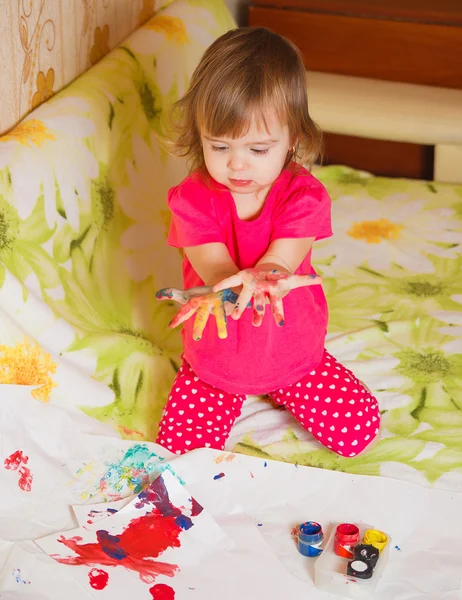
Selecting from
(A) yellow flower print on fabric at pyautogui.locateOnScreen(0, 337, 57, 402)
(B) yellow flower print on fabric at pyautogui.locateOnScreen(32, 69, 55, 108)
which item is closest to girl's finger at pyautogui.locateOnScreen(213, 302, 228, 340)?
(A) yellow flower print on fabric at pyautogui.locateOnScreen(0, 337, 57, 402)

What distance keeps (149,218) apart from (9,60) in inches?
17.6

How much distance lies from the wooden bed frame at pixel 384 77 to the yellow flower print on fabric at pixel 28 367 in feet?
3.97

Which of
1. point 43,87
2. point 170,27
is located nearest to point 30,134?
point 43,87

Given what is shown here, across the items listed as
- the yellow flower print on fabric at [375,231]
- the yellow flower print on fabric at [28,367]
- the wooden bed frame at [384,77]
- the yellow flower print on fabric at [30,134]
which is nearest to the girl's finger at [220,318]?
the yellow flower print on fabric at [28,367]

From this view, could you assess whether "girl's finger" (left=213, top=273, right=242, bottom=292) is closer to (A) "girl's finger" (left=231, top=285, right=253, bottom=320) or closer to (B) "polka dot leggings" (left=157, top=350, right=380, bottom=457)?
(A) "girl's finger" (left=231, top=285, right=253, bottom=320)

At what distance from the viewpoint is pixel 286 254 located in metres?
1.27

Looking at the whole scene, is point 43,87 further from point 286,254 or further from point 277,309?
point 277,309

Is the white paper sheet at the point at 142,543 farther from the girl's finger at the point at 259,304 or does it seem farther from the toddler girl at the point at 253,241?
the girl's finger at the point at 259,304

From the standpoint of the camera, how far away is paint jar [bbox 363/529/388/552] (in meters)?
1.13

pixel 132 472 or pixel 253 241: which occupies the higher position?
pixel 253 241

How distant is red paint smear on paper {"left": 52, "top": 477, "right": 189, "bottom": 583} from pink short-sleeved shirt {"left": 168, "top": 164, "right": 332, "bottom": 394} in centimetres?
22

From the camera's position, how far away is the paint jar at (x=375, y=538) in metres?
1.13

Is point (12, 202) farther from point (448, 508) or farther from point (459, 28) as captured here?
point (459, 28)

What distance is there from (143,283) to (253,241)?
39 centimetres
